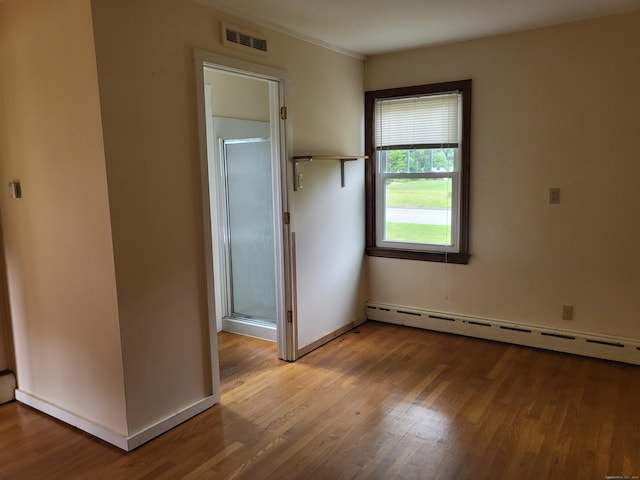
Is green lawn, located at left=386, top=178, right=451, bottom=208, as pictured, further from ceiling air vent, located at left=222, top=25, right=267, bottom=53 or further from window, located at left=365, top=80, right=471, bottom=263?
ceiling air vent, located at left=222, top=25, right=267, bottom=53

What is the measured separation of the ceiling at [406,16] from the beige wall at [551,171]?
21 cm

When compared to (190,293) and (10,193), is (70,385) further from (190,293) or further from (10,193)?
(10,193)

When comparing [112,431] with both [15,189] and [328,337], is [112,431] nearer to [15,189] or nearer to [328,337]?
[15,189]

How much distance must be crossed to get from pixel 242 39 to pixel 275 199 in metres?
1.09

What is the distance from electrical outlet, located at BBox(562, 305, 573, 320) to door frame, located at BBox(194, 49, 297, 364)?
2.06 metres

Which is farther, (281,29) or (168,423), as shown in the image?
(281,29)

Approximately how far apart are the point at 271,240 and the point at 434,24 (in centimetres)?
208

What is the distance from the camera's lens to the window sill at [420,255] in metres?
4.08

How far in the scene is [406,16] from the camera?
3.19 metres

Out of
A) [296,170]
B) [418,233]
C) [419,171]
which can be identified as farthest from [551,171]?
[296,170]

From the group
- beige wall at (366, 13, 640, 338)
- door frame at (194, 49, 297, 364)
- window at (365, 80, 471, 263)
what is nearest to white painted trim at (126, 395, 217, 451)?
door frame at (194, 49, 297, 364)

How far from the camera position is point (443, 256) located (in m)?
4.15

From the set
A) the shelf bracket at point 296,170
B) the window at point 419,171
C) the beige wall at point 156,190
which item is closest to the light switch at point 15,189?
the beige wall at point 156,190

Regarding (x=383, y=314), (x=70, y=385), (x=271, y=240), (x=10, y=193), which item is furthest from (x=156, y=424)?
(x=383, y=314)
